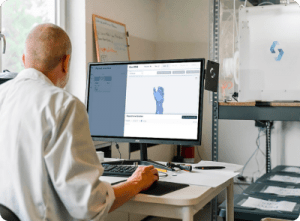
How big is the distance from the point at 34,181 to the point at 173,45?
3411mm

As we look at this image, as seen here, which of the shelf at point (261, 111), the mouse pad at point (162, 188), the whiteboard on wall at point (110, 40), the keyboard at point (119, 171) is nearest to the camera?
the mouse pad at point (162, 188)

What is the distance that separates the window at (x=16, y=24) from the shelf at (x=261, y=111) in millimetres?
1406

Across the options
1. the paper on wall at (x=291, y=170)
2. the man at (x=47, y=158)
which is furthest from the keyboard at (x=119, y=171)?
the paper on wall at (x=291, y=170)

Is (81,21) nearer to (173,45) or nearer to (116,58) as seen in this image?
(116,58)

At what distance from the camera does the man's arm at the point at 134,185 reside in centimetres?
104

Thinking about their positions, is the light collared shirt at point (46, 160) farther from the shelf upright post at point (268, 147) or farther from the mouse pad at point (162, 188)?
the shelf upright post at point (268, 147)

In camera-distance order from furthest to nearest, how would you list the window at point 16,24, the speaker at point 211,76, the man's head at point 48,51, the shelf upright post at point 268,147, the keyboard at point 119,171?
the shelf upright post at point 268,147
the window at point 16,24
the speaker at point 211,76
the keyboard at point 119,171
the man's head at point 48,51

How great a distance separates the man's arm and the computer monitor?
317mm

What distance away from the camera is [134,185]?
3.64ft

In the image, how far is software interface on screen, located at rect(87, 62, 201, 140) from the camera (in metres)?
1.50

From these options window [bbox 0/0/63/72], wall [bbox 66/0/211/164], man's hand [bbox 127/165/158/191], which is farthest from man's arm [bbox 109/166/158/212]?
wall [bbox 66/0/211/164]

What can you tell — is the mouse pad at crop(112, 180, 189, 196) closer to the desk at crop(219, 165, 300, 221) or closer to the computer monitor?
the computer monitor

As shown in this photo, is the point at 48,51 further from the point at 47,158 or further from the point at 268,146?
the point at 268,146

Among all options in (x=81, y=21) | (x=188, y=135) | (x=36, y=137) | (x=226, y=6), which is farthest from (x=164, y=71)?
(x=226, y=6)
